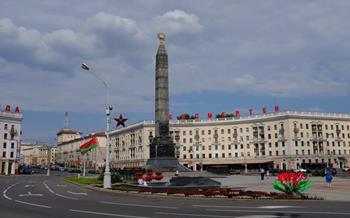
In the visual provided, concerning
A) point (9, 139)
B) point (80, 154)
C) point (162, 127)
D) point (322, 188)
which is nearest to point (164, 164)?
point (162, 127)

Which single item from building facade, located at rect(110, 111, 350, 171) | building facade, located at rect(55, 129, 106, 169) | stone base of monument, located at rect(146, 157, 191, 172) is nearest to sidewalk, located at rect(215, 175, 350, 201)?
stone base of monument, located at rect(146, 157, 191, 172)

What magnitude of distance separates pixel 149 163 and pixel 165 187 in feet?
82.2

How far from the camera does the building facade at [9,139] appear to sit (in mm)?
102062

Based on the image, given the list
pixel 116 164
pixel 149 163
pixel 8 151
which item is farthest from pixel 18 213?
pixel 116 164

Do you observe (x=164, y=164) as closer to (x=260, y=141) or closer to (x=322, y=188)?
(x=322, y=188)

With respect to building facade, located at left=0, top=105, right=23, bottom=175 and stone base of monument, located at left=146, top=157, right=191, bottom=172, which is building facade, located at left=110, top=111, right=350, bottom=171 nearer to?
building facade, located at left=0, top=105, right=23, bottom=175

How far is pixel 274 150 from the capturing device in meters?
108

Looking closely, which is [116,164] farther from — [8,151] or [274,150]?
[274,150]

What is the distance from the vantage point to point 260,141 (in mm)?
110875

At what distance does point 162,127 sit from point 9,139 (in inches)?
2609

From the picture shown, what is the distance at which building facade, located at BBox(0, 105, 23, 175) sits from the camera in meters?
102

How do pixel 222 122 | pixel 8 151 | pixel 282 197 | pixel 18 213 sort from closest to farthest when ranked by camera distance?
pixel 18 213 < pixel 282 197 < pixel 8 151 < pixel 222 122

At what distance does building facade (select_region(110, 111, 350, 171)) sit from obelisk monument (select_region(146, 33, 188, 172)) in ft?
163

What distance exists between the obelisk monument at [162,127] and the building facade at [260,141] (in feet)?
163
